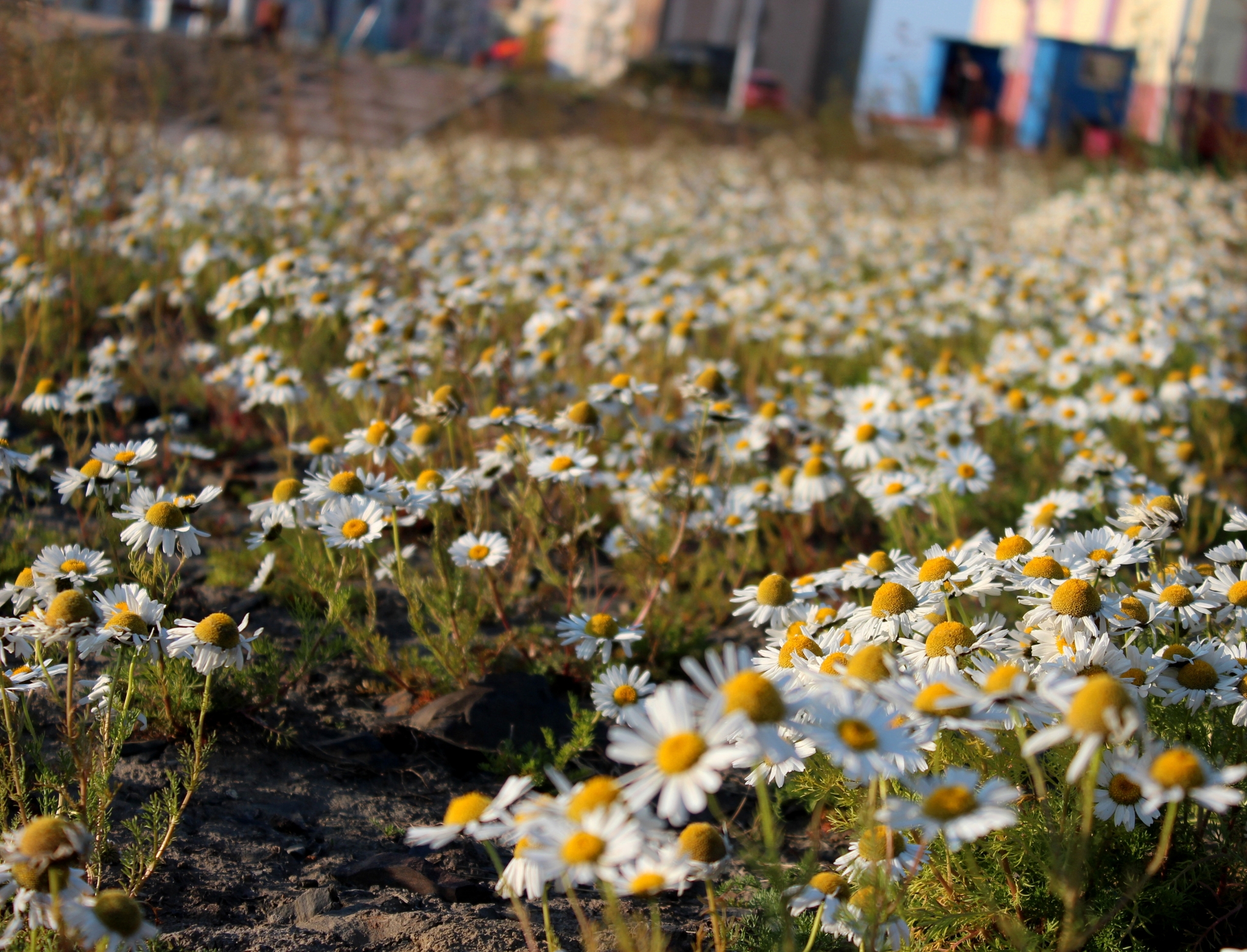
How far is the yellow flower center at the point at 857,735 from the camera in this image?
1.32 metres

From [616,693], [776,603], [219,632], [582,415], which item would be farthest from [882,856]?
[582,415]

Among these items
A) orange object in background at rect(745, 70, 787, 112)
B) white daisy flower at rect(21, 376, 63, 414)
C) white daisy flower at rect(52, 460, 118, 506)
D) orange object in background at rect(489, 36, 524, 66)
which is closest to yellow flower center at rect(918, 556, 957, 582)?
white daisy flower at rect(52, 460, 118, 506)

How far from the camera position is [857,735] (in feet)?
4.37

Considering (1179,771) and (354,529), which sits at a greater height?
(1179,771)

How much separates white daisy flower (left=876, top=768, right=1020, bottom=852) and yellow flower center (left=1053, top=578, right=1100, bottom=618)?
24.2 inches

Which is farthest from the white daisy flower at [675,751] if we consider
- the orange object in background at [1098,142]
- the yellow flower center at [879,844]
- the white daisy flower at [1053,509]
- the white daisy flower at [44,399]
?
the orange object in background at [1098,142]

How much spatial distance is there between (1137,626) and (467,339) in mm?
2978

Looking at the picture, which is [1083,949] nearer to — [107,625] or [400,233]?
[107,625]

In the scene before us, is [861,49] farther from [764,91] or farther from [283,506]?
[283,506]

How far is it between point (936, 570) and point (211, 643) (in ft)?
4.90

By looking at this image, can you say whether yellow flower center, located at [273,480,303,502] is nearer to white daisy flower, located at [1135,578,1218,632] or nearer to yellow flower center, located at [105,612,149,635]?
yellow flower center, located at [105,612,149,635]

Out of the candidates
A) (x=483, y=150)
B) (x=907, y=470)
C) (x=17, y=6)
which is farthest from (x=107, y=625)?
(x=483, y=150)

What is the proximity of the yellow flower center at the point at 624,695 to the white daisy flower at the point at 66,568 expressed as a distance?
113cm

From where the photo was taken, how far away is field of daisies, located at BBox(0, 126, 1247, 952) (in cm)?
146
